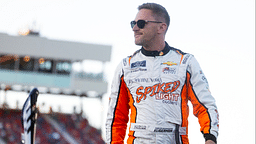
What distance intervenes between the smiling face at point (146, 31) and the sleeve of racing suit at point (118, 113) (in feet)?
1.10

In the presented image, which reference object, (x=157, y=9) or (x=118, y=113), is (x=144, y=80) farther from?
(x=157, y=9)

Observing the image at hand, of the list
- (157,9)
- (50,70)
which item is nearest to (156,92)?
(157,9)

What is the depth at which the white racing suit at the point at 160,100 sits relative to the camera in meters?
3.05

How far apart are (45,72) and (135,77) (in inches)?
995

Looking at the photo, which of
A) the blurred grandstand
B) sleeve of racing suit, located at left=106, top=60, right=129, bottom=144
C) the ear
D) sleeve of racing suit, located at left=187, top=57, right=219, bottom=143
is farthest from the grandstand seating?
sleeve of racing suit, located at left=187, top=57, right=219, bottom=143

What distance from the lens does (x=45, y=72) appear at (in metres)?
27.8

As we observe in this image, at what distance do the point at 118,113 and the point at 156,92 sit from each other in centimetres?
45

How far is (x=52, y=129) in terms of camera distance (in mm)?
24812

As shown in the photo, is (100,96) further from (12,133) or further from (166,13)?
(166,13)

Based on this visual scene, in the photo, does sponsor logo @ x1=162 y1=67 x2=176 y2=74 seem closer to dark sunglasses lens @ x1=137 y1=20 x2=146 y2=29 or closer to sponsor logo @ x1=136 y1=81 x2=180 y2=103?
sponsor logo @ x1=136 y1=81 x2=180 y2=103

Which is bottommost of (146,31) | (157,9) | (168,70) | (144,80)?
(144,80)

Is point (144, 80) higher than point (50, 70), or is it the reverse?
point (144, 80)

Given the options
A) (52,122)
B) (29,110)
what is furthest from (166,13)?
(52,122)

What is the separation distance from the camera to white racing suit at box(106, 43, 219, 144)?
10.0 feet
